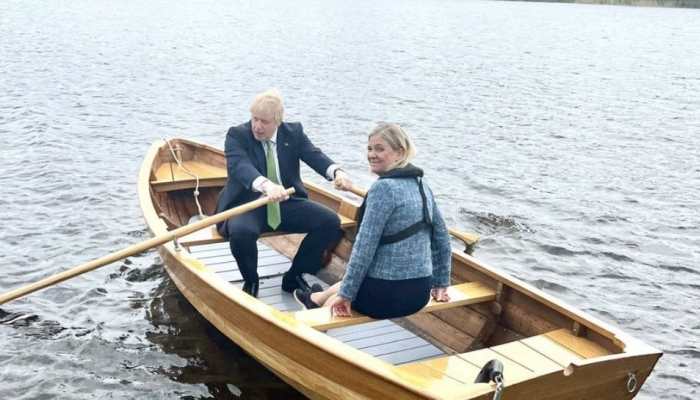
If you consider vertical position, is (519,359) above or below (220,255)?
above

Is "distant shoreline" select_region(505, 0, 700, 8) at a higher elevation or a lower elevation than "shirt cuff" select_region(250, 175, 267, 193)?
higher

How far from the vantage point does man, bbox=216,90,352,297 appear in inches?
274

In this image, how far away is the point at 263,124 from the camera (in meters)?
6.96

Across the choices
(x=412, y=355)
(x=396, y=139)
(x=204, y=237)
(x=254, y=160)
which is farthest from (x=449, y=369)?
(x=204, y=237)

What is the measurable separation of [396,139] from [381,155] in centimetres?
16

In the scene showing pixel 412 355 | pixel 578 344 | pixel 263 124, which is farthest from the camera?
pixel 263 124

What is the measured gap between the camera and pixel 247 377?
701 cm

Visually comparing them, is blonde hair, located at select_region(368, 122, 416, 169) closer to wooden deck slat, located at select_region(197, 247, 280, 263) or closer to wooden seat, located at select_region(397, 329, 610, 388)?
wooden seat, located at select_region(397, 329, 610, 388)

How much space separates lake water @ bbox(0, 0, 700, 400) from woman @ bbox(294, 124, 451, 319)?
5.61ft

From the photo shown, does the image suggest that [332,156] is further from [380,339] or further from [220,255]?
[380,339]

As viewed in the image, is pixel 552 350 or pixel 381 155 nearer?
pixel 381 155

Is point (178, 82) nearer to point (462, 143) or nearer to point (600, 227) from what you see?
point (462, 143)

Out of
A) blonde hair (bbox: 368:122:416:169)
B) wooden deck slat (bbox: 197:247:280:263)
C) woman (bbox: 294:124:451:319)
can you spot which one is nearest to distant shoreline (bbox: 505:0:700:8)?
wooden deck slat (bbox: 197:247:280:263)

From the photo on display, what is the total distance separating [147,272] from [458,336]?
14.8 ft
